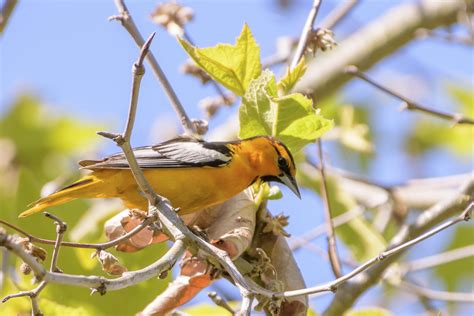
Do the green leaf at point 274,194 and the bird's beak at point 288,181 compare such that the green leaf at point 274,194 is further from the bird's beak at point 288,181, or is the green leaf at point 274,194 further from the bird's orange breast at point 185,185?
the bird's beak at point 288,181

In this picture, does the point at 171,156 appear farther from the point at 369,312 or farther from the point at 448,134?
the point at 448,134

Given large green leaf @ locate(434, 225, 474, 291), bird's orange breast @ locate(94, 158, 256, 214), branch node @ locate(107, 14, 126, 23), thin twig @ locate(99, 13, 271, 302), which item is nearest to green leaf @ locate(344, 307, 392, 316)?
bird's orange breast @ locate(94, 158, 256, 214)

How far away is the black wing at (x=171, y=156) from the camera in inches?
147

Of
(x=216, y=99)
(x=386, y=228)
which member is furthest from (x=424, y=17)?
(x=216, y=99)

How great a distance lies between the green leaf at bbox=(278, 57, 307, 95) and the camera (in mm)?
3273

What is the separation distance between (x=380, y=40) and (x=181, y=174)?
241 centimetres

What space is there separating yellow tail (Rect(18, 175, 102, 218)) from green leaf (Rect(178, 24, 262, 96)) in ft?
2.70

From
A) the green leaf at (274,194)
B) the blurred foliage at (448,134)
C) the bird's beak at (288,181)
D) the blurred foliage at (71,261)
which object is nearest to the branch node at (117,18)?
the blurred foliage at (71,261)

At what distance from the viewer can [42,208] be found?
11.2 ft

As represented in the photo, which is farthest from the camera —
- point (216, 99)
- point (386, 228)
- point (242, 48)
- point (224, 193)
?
point (386, 228)

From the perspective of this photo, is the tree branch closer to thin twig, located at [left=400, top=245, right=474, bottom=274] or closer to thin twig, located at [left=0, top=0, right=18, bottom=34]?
thin twig, located at [left=400, top=245, right=474, bottom=274]

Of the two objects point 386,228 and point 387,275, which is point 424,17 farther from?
point 387,275

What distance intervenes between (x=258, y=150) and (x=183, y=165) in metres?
0.46

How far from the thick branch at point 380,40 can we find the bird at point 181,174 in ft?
5.40
